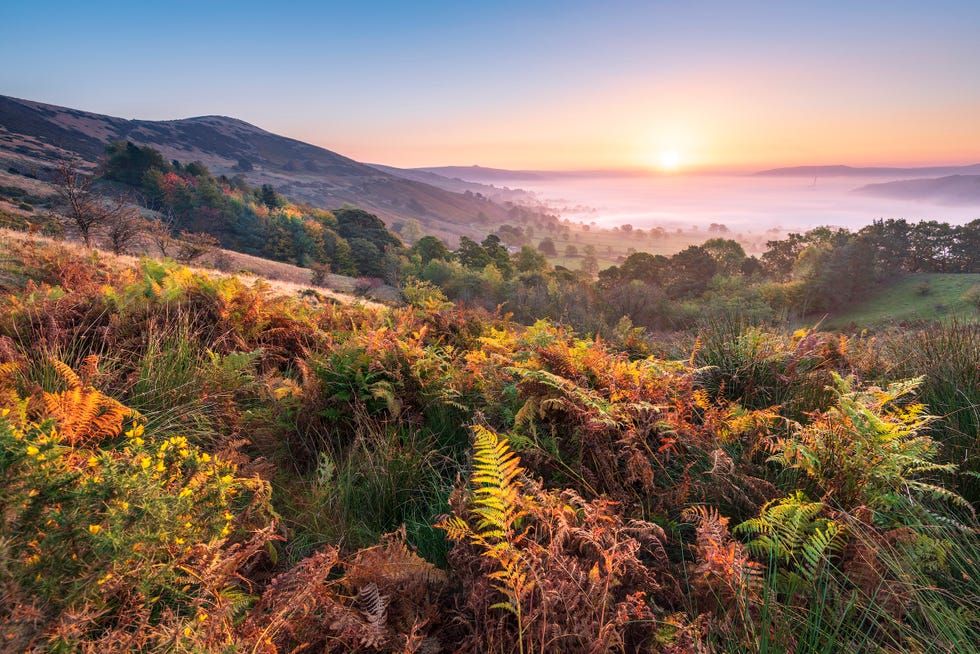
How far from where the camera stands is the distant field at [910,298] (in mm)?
45250

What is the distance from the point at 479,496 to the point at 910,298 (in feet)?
218

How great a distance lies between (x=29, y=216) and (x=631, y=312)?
57.2 m

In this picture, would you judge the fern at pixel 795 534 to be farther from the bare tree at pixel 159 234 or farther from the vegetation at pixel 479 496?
the bare tree at pixel 159 234

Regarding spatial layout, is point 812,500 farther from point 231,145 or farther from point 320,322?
point 231,145

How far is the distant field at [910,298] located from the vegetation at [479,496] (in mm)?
50678

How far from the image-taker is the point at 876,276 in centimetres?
5294

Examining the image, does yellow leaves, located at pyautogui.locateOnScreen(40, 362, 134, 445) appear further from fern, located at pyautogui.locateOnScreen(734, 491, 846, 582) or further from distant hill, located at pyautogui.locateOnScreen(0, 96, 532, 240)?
distant hill, located at pyautogui.locateOnScreen(0, 96, 532, 240)

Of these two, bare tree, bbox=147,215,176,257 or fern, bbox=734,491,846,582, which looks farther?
bare tree, bbox=147,215,176,257

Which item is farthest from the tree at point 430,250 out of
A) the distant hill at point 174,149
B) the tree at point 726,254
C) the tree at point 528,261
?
the distant hill at point 174,149

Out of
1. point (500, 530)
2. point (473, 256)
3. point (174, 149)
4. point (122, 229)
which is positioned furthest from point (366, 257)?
point (174, 149)

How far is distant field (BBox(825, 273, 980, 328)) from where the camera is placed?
4525 cm

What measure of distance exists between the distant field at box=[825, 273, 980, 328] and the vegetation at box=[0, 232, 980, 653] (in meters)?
50.7

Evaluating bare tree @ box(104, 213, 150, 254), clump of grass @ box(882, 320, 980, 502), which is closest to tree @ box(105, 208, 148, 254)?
bare tree @ box(104, 213, 150, 254)

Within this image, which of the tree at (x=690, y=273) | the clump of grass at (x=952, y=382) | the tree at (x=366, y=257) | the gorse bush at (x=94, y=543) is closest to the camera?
the gorse bush at (x=94, y=543)
